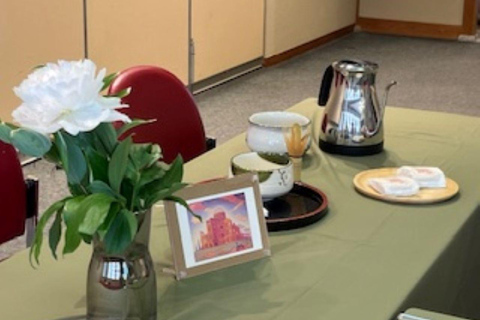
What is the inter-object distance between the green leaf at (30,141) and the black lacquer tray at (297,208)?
66 cm

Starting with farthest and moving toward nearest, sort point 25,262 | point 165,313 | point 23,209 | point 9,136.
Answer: point 23,209
point 25,262
point 165,313
point 9,136

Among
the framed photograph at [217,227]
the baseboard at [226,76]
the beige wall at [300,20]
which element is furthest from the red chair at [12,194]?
the beige wall at [300,20]

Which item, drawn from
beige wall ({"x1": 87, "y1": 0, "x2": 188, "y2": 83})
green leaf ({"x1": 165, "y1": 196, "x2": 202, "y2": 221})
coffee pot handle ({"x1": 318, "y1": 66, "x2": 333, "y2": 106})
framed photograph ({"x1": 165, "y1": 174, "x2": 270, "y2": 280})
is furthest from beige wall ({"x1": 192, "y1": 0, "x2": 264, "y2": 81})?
green leaf ({"x1": 165, "y1": 196, "x2": 202, "y2": 221})

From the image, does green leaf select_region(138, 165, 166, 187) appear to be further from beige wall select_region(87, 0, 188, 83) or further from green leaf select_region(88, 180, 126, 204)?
beige wall select_region(87, 0, 188, 83)

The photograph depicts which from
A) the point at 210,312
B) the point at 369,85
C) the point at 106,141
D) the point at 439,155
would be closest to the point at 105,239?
the point at 106,141

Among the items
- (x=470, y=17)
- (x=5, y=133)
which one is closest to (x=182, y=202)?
(x=5, y=133)

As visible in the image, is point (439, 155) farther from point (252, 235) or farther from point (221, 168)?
point (252, 235)

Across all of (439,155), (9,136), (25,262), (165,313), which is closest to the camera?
(9,136)

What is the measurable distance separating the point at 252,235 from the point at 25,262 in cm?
40

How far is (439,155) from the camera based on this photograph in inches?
90.7

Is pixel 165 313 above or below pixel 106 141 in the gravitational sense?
below

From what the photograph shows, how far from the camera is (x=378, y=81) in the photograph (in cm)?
590

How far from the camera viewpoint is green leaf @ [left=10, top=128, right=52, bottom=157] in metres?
1.22

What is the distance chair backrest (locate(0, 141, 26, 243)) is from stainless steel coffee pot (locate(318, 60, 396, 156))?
0.74 m
